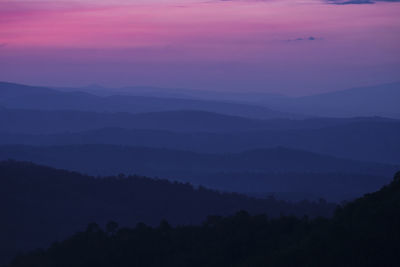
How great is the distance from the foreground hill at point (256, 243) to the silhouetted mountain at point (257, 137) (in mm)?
67989

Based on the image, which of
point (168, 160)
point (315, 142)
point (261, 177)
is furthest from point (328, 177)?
point (315, 142)

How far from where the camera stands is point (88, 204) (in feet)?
99.7

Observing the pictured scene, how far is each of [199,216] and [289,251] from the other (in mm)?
19621

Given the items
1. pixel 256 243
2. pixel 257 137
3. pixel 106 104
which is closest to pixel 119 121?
pixel 257 137

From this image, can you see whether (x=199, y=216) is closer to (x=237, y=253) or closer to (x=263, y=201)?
(x=263, y=201)

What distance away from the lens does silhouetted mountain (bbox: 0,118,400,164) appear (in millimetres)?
86312

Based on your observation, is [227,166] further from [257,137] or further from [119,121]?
[119,121]

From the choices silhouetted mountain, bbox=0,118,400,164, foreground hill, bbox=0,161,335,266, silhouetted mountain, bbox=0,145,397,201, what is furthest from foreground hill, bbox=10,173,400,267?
silhouetted mountain, bbox=0,118,400,164

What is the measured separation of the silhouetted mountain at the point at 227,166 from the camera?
5363 centimetres

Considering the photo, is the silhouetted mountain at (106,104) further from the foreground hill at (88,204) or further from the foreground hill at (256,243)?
the foreground hill at (256,243)

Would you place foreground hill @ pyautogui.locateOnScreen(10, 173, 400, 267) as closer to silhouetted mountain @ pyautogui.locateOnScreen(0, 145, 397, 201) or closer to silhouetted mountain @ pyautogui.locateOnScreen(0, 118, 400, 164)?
silhouetted mountain @ pyautogui.locateOnScreen(0, 145, 397, 201)

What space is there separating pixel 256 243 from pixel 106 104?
154 m

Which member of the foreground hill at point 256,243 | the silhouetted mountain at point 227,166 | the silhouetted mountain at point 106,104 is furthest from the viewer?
the silhouetted mountain at point 106,104

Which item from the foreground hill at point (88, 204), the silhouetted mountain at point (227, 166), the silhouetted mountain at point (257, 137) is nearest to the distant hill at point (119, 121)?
the silhouetted mountain at point (257, 137)
